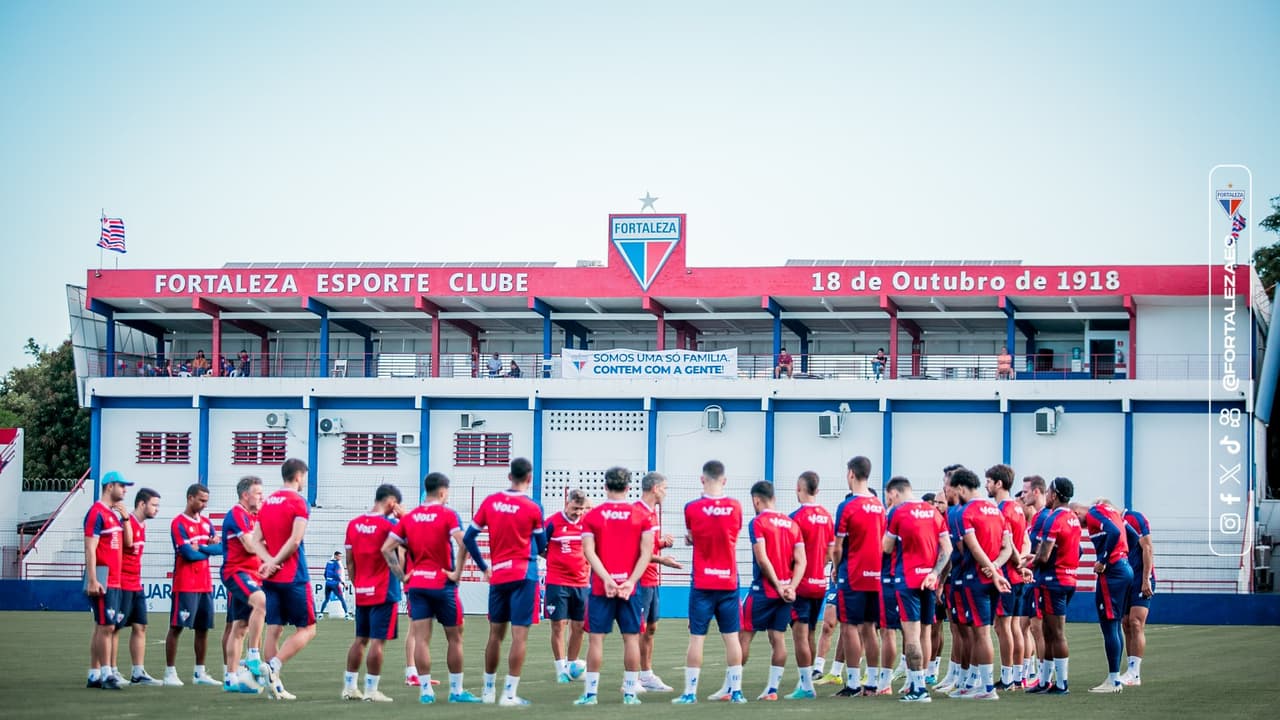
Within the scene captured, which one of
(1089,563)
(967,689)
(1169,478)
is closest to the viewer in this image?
(967,689)

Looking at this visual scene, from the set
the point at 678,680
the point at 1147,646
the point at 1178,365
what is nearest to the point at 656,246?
the point at 1178,365

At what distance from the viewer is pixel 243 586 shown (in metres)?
13.4

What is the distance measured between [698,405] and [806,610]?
24824mm

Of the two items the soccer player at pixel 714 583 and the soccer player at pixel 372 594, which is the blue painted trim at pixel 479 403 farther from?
the soccer player at pixel 714 583

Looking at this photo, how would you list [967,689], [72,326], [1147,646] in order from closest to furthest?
[967,689] < [1147,646] < [72,326]

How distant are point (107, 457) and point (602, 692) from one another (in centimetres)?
3083

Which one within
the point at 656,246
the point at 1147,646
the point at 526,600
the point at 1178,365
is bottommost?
the point at 1147,646

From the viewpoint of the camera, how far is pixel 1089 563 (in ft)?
103

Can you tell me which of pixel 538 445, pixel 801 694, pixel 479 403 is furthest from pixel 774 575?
pixel 479 403

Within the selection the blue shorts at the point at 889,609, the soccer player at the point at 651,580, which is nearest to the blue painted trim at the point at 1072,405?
the soccer player at the point at 651,580

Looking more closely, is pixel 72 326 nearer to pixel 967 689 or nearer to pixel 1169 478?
pixel 1169 478

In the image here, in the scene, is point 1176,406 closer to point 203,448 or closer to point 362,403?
point 362,403

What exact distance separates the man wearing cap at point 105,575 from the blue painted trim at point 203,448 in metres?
26.8

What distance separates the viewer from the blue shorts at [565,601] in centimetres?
1447
